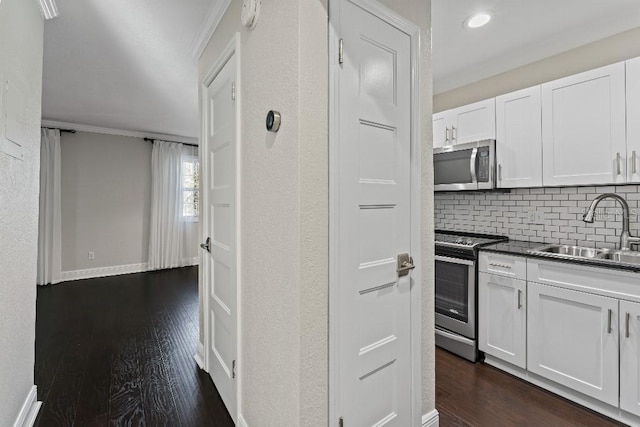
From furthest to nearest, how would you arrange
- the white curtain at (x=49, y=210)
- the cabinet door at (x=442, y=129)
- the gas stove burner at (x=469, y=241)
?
the white curtain at (x=49, y=210) < the cabinet door at (x=442, y=129) < the gas stove burner at (x=469, y=241)

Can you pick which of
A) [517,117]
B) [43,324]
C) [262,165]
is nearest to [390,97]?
[262,165]

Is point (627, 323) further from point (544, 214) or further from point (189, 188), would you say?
point (189, 188)

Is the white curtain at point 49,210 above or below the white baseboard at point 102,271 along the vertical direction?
above

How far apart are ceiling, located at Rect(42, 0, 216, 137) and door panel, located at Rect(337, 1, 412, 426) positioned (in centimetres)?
136

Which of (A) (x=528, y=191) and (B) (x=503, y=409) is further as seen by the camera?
(A) (x=528, y=191)

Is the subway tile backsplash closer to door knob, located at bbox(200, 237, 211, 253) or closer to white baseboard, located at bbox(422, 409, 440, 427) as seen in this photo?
white baseboard, located at bbox(422, 409, 440, 427)

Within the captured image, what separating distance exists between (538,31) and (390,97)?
75.3 inches

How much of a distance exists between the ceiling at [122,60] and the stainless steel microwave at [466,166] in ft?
7.57

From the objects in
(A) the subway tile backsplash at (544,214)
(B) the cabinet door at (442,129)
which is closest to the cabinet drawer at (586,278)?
(A) the subway tile backsplash at (544,214)

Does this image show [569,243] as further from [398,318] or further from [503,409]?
[398,318]

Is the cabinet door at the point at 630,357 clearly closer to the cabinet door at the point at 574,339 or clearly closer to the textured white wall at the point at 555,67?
the cabinet door at the point at 574,339

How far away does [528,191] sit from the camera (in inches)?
106

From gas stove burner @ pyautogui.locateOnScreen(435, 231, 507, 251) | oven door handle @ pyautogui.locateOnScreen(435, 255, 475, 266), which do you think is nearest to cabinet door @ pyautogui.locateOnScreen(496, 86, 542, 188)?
gas stove burner @ pyautogui.locateOnScreen(435, 231, 507, 251)

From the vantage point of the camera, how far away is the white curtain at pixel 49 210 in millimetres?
4617
